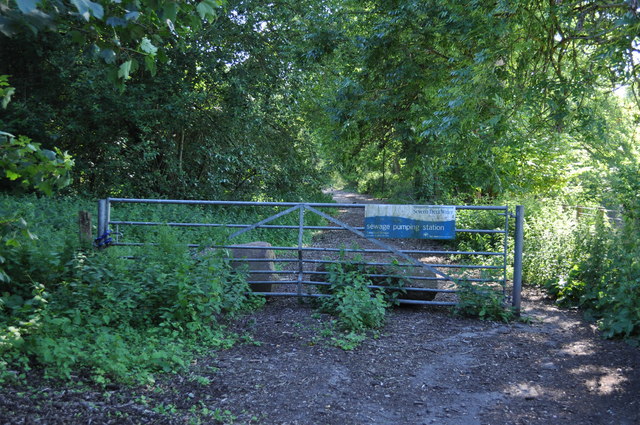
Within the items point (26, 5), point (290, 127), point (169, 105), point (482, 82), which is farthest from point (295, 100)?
point (26, 5)

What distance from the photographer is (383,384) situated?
5121 mm

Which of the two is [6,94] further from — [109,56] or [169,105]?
[169,105]

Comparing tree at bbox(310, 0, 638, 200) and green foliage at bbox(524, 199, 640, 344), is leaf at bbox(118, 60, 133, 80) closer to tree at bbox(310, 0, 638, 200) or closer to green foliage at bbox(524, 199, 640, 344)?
green foliage at bbox(524, 199, 640, 344)

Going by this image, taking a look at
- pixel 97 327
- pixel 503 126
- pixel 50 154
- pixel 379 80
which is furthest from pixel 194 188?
pixel 50 154

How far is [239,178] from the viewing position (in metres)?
17.7

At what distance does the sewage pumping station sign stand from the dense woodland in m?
2.16

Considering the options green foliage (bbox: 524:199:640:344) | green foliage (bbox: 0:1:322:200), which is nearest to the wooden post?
green foliage (bbox: 524:199:640:344)

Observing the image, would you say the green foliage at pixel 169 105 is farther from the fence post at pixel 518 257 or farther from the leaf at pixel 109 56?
the leaf at pixel 109 56

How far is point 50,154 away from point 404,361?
409cm

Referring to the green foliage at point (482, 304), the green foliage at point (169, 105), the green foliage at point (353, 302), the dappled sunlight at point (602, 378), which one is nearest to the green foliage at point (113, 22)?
the green foliage at point (353, 302)

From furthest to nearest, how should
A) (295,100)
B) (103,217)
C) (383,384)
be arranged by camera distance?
(295,100), (103,217), (383,384)

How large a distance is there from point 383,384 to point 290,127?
14397 millimetres

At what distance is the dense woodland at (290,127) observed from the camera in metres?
5.18

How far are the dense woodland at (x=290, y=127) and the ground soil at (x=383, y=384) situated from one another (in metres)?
0.43
